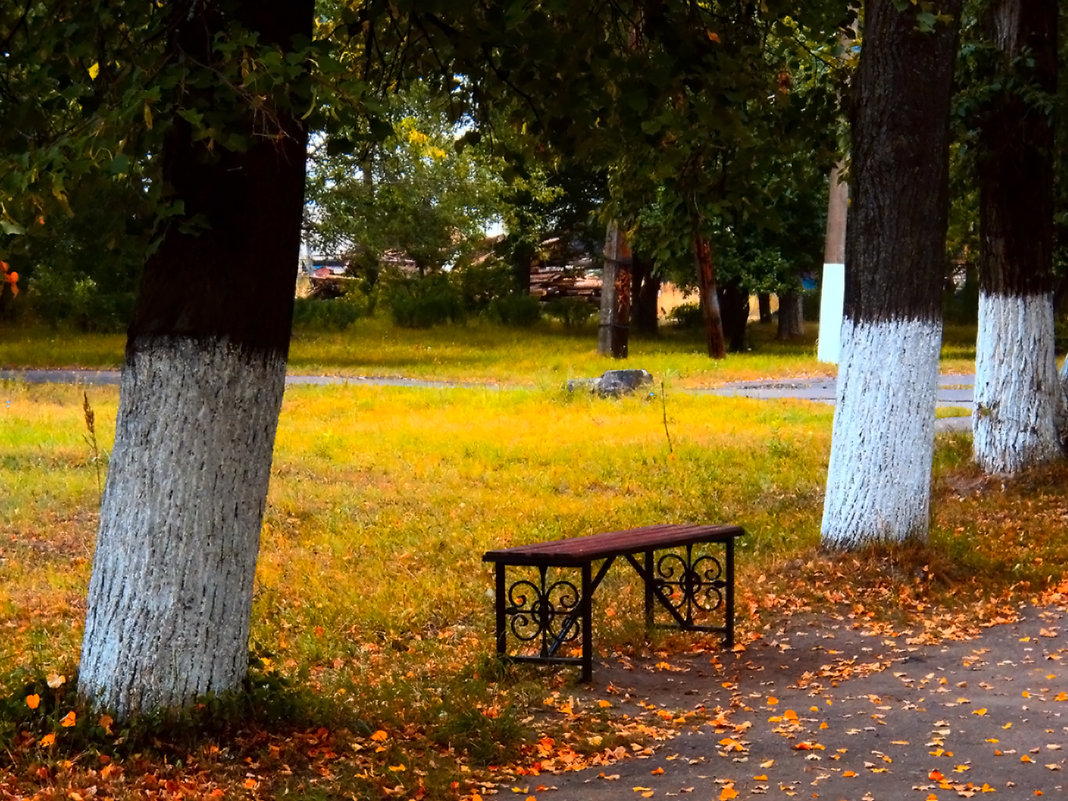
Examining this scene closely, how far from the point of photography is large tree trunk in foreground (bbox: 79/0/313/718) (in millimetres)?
5469

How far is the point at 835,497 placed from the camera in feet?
31.7

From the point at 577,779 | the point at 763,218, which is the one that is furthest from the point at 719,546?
the point at 577,779

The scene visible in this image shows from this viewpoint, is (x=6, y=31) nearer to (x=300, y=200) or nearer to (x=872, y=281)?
(x=300, y=200)

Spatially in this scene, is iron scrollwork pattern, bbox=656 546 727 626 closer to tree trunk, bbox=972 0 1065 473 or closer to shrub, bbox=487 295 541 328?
tree trunk, bbox=972 0 1065 473

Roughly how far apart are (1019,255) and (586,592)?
23.1 feet

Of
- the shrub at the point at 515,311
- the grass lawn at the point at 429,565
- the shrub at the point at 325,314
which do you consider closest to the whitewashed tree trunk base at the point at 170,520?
the grass lawn at the point at 429,565

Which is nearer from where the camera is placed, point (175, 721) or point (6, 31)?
point (175, 721)

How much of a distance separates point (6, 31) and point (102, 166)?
2195 millimetres

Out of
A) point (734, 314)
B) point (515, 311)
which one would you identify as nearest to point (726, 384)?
point (734, 314)

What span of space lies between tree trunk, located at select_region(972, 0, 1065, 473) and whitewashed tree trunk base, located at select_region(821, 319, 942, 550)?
3.27 m

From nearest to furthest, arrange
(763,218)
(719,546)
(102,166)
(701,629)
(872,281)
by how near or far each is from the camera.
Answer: (102,166) < (763,218) < (701,629) < (872,281) < (719,546)

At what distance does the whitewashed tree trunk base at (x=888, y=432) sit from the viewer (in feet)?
31.0

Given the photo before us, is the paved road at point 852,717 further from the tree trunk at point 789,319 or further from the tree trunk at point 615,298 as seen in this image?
the tree trunk at point 789,319

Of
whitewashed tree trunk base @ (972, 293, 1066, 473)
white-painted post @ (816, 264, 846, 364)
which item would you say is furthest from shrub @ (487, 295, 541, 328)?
whitewashed tree trunk base @ (972, 293, 1066, 473)
